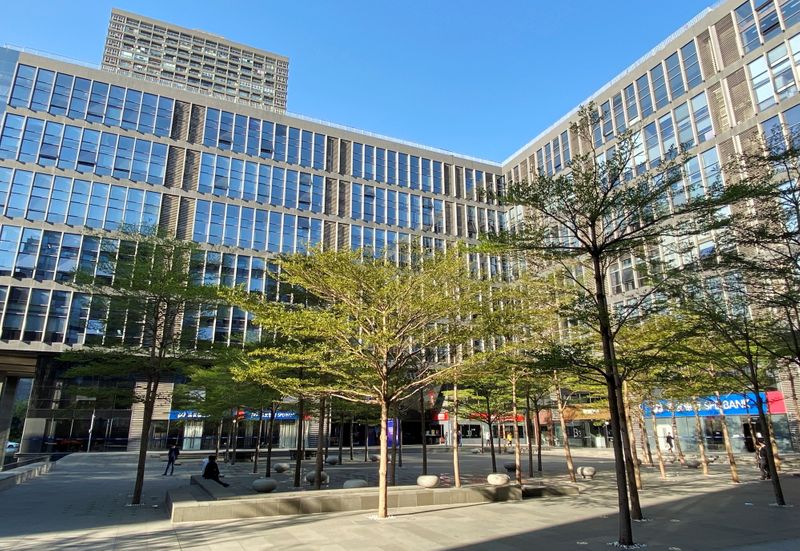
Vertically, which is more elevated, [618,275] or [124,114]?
[124,114]

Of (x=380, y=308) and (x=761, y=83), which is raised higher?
(x=761, y=83)

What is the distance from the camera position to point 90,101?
48531mm

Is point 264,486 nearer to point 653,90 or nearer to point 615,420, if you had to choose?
point 615,420

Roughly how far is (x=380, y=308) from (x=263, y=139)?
4764cm

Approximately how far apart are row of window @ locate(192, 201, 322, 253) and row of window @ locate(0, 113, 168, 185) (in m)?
5.77

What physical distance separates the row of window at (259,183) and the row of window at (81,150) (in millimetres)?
4754

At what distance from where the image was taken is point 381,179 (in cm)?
6156

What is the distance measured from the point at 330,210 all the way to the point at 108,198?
2228 cm

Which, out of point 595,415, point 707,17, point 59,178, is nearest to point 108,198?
point 59,178

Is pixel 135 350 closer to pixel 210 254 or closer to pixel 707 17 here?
pixel 210 254

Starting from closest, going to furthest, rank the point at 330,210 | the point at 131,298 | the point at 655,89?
the point at 131,298, the point at 655,89, the point at 330,210

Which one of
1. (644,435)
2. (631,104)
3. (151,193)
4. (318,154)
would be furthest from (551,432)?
(151,193)

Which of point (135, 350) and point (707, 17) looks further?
point (707, 17)

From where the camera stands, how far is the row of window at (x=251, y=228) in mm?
50272
